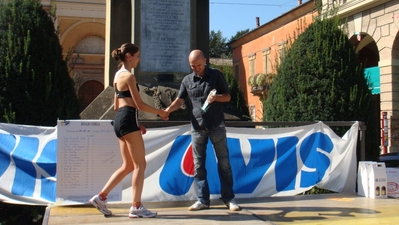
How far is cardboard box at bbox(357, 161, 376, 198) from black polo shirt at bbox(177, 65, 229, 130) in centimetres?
237

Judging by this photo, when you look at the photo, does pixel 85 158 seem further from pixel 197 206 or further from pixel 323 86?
pixel 323 86

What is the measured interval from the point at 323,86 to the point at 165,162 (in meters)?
3.03

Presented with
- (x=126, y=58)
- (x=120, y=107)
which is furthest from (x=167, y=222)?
(x=126, y=58)

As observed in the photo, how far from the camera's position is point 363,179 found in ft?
21.7

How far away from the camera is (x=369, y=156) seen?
310 inches

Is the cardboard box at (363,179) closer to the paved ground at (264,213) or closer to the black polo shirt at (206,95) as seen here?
the paved ground at (264,213)

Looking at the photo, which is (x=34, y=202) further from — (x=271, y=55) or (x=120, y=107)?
(x=271, y=55)

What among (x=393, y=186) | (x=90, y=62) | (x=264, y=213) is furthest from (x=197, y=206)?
(x=90, y=62)

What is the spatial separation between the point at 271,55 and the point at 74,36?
536 inches

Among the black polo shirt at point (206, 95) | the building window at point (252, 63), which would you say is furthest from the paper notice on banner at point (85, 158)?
the building window at point (252, 63)

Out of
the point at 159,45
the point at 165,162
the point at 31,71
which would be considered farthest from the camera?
the point at 159,45

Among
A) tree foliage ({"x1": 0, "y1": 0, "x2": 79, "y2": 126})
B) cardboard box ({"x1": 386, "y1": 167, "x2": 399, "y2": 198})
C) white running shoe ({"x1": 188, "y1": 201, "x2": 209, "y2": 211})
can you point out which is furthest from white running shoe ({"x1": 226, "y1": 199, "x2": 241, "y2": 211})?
tree foliage ({"x1": 0, "y1": 0, "x2": 79, "y2": 126})

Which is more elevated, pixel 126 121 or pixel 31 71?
pixel 31 71

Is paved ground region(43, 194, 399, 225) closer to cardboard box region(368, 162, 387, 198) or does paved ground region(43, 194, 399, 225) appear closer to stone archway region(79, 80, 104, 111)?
cardboard box region(368, 162, 387, 198)
